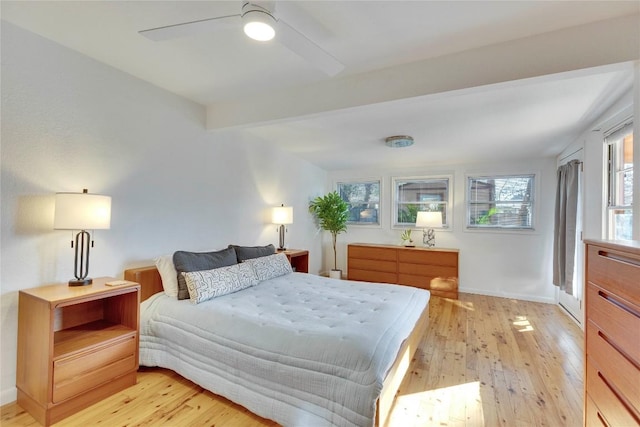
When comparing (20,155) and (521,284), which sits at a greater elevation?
(20,155)

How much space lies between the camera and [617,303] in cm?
114

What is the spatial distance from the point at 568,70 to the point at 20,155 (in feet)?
12.0

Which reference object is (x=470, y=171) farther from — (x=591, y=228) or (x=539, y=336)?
(x=539, y=336)

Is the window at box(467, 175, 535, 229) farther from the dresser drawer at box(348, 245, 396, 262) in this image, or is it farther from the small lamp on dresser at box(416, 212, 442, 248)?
the dresser drawer at box(348, 245, 396, 262)

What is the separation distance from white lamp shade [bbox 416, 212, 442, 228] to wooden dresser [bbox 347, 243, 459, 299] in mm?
420

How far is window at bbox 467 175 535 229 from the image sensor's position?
15.2ft

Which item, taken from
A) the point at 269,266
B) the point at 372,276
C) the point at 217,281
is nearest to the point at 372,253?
the point at 372,276

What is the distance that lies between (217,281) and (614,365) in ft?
8.24

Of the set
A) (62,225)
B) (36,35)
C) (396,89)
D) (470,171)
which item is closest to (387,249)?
(470,171)

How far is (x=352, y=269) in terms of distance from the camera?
17.7 feet

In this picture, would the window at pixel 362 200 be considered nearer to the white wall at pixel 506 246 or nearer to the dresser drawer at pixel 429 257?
the white wall at pixel 506 246

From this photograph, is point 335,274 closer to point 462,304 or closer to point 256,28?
point 462,304

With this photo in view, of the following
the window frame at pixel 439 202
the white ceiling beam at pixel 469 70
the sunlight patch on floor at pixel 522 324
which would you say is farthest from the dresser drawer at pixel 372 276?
the white ceiling beam at pixel 469 70

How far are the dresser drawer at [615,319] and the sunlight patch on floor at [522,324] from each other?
2357 mm
